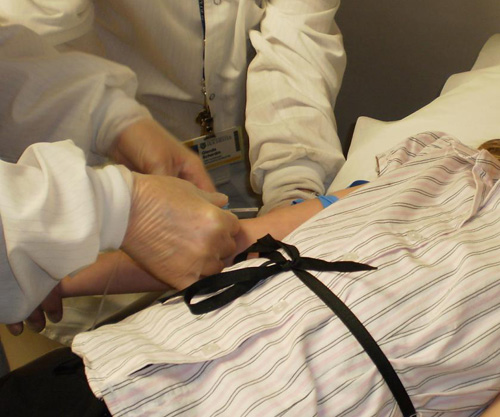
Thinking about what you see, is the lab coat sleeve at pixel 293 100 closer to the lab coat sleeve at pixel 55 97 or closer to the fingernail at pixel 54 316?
the lab coat sleeve at pixel 55 97

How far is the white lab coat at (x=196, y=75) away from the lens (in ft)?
3.22

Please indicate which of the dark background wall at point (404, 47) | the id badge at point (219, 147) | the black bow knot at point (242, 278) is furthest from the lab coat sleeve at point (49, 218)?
the dark background wall at point (404, 47)

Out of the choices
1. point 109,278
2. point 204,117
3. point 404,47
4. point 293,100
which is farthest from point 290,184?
point 404,47

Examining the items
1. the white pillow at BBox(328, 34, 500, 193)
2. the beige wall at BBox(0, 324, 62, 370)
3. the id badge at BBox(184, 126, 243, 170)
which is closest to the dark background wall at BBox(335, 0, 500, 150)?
the white pillow at BBox(328, 34, 500, 193)

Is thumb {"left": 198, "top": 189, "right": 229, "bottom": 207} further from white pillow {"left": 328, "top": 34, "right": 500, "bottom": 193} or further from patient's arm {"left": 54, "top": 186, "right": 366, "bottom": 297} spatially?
white pillow {"left": 328, "top": 34, "right": 500, "bottom": 193}

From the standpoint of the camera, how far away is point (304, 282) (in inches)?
26.2

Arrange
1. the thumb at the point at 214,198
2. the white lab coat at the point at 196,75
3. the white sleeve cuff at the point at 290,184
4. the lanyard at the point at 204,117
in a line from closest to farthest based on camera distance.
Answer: the thumb at the point at 214,198 < the white lab coat at the point at 196,75 < the white sleeve cuff at the point at 290,184 < the lanyard at the point at 204,117

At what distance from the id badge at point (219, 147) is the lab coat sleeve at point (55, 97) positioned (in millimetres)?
244

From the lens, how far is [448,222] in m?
0.77

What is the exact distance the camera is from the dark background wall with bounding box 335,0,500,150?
157cm

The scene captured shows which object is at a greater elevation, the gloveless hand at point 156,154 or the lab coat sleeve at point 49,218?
the lab coat sleeve at point 49,218

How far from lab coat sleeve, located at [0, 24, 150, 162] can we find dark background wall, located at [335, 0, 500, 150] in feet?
3.19

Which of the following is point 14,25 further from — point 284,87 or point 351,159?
point 351,159

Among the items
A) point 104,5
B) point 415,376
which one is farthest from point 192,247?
point 104,5
